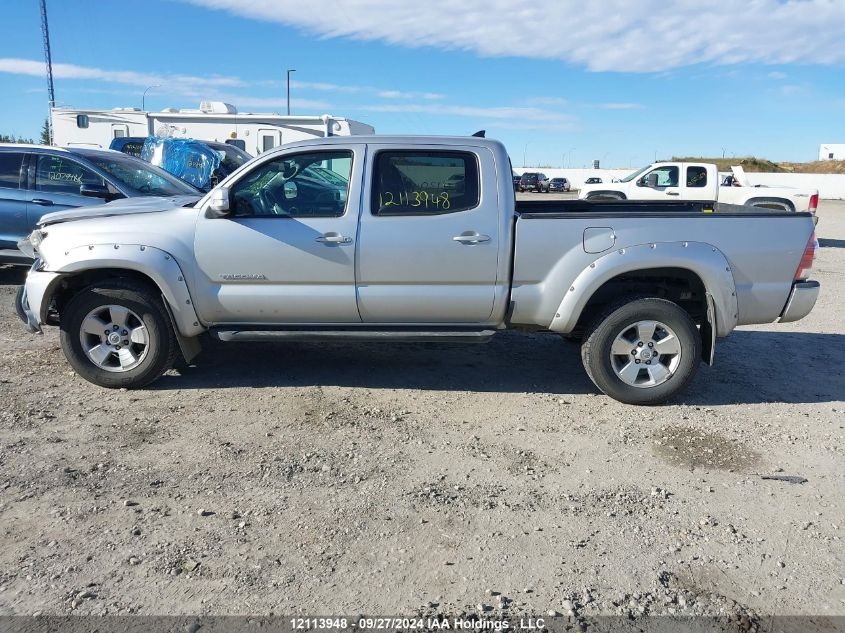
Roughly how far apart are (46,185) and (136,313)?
190 inches

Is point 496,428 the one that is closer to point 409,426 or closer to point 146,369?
point 409,426

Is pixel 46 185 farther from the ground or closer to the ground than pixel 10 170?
closer to the ground

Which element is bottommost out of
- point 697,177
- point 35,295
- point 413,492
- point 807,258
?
point 413,492

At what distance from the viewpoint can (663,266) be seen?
4949 millimetres

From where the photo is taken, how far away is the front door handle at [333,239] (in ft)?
16.3

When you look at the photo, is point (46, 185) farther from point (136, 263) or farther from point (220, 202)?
point (220, 202)

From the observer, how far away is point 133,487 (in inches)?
150

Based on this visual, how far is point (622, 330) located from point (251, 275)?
277cm

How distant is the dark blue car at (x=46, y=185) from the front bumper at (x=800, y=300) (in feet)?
24.3

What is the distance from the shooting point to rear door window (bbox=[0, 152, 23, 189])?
8.75 metres

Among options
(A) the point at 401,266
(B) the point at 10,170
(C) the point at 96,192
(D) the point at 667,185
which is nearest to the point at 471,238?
(A) the point at 401,266

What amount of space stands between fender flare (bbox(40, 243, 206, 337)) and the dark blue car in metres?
3.83

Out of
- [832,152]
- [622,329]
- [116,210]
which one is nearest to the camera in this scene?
[622,329]

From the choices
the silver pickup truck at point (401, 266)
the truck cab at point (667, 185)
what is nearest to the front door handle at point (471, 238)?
the silver pickup truck at point (401, 266)
